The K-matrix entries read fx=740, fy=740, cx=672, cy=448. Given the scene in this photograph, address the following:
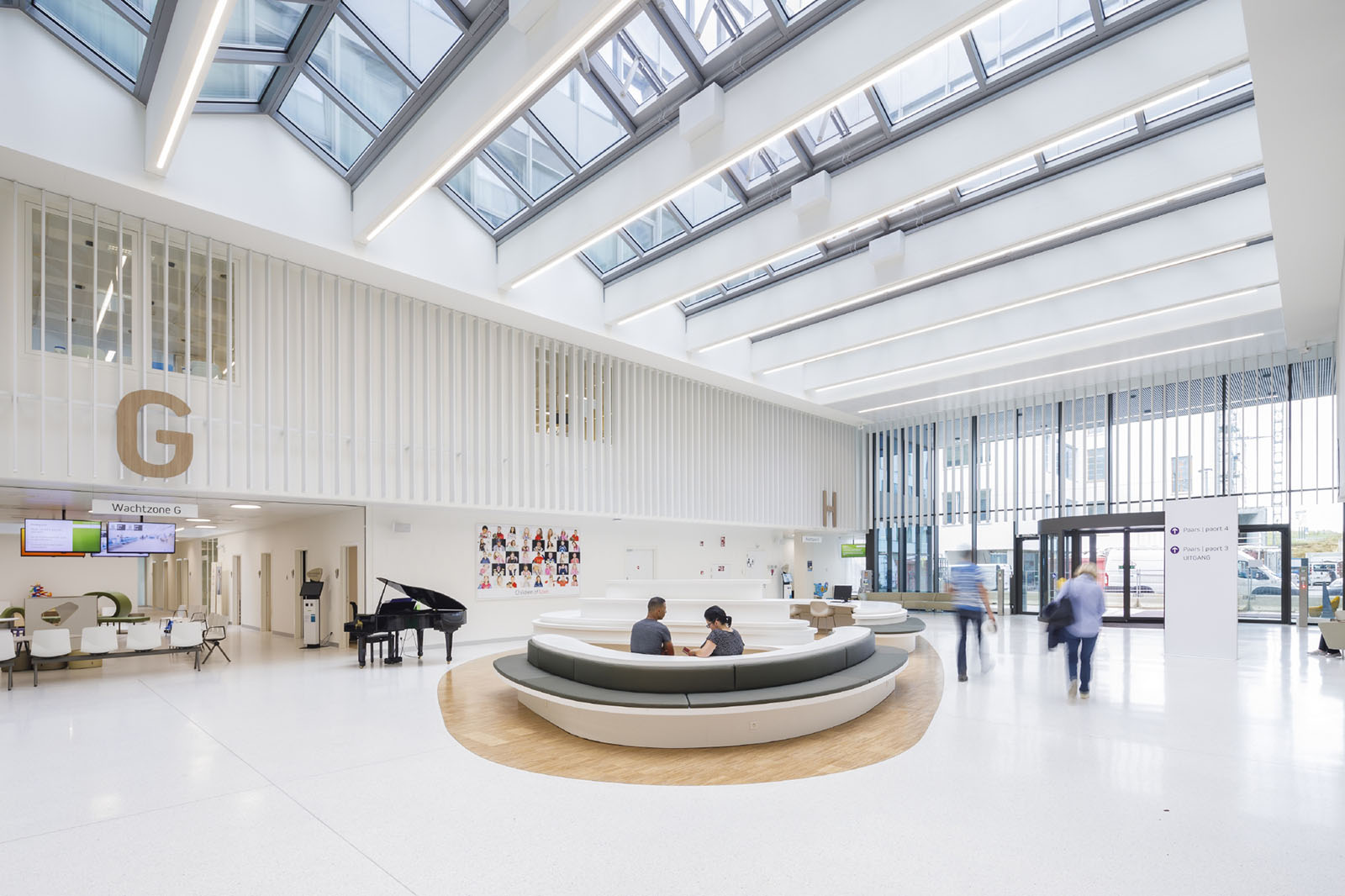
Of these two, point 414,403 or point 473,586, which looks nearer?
point 414,403

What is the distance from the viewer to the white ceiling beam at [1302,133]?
5.23 m

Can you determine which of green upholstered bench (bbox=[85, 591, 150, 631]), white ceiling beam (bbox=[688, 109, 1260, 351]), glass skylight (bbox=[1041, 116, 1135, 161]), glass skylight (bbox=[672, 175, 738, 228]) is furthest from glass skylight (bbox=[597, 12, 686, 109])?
green upholstered bench (bbox=[85, 591, 150, 631])

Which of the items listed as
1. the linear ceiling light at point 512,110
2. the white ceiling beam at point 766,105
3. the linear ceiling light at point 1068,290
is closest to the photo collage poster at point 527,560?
the white ceiling beam at point 766,105

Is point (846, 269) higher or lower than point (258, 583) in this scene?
higher

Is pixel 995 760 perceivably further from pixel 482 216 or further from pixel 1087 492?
pixel 1087 492

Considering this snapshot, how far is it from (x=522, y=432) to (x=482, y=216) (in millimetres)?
3868

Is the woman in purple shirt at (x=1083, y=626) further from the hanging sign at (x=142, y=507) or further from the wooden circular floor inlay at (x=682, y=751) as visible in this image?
the hanging sign at (x=142, y=507)

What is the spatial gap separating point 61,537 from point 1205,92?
15.5 metres

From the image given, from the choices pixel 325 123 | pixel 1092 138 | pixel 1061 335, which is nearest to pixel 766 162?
pixel 1092 138

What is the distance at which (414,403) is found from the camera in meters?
12.0

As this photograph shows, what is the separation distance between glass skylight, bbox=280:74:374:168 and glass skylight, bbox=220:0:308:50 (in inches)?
38.8

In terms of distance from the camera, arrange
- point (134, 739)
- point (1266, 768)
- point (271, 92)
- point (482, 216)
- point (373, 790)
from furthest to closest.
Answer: point (482, 216), point (271, 92), point (134, 739), point (1266, 768), point (373, 790)

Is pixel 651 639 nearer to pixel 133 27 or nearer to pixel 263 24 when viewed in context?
pixel 263 24

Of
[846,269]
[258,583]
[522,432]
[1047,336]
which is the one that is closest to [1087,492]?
[1047,336]
